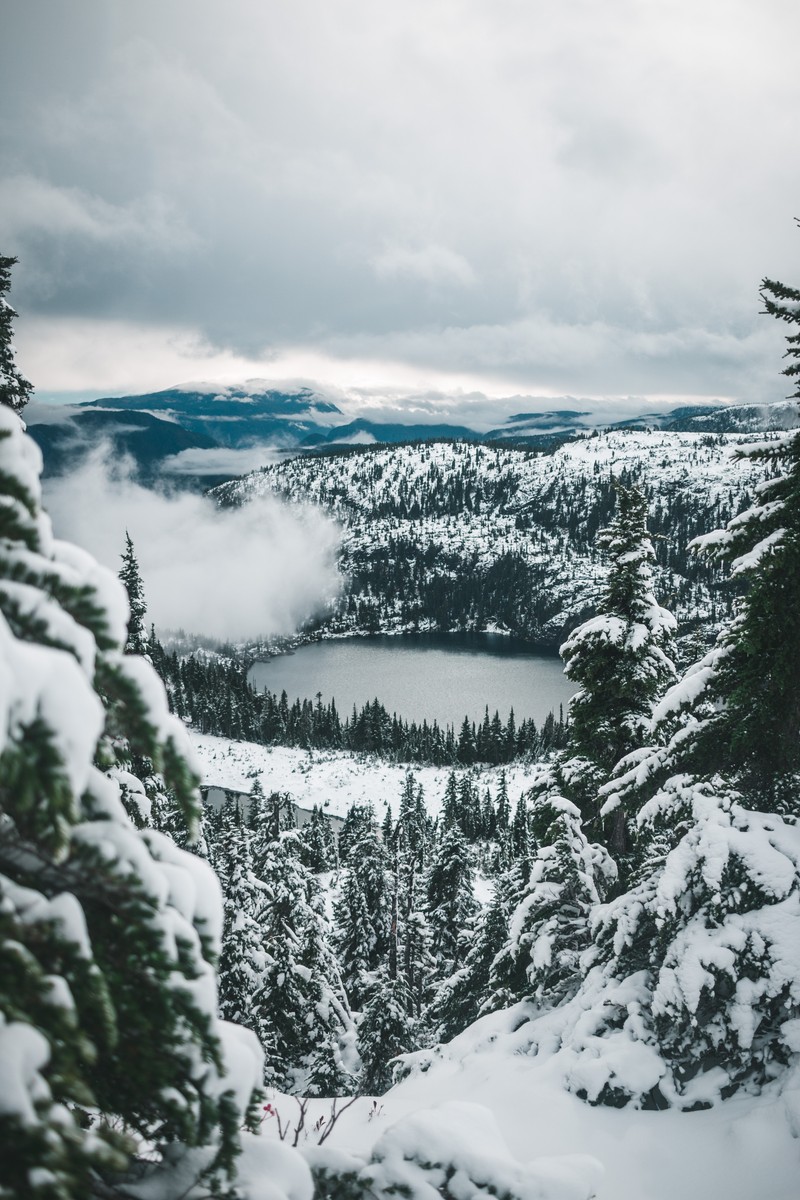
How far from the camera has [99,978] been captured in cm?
203

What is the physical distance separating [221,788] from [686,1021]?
106147 mm

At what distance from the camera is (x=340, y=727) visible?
137875 mm

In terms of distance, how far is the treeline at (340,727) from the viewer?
12006 cm

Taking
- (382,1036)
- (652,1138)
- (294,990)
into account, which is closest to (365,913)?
(382,1036)

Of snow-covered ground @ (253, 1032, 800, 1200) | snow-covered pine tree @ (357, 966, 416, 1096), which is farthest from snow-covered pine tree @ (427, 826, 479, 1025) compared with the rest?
snow-covered ground @ (253, 1032, 800, 1200)

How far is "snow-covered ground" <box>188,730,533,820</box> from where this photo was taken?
3861 inches

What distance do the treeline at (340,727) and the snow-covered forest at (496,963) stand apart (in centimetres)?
10267

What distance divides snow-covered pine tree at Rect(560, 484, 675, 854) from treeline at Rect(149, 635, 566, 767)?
103317 mm

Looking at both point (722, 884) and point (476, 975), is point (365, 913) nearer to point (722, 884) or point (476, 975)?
point (476, 975)

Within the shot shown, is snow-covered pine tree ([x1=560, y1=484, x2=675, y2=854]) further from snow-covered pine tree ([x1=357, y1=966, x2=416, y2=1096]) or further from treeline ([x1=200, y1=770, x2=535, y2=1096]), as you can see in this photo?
snow-covered pine tree ([x1=357, y1=966, x2=416, y2=1096])

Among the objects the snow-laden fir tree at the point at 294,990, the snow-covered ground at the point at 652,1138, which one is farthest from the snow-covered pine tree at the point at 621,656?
the snow-laden fir tree at the point at 294,990

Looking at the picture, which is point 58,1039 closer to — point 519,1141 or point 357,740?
point 519,1141

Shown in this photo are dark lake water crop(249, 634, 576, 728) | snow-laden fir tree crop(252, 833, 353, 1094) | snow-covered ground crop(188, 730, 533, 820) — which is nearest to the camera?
snow-laden fir tree crop(252, 833, 353, 1094)

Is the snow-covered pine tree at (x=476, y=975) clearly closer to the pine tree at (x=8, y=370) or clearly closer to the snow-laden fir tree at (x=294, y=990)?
the snow-laden fir tree at (x=294, y=990)
